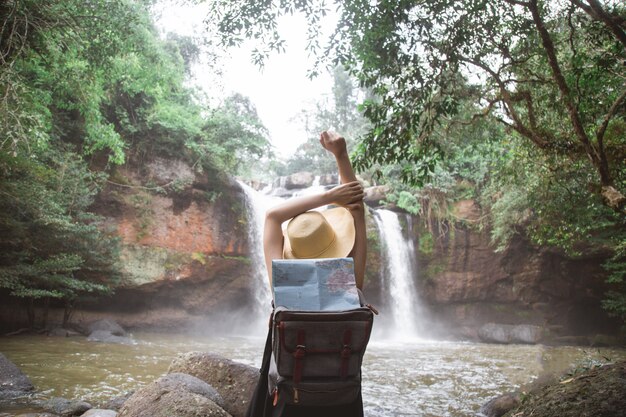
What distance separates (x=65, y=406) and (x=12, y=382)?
1138mm

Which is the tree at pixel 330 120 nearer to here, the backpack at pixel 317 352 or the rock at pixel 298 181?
the rock at pixel 298 181

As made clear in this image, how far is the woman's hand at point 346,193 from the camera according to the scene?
205 cm

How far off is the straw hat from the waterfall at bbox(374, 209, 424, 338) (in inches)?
620

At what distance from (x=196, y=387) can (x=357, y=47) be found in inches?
173

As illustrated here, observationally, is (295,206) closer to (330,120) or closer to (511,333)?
(511,333)

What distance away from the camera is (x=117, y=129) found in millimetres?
14766

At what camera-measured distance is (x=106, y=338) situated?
1095 centimetres

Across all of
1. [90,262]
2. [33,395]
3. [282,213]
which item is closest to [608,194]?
[282,213]

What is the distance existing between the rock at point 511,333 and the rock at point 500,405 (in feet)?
40.8

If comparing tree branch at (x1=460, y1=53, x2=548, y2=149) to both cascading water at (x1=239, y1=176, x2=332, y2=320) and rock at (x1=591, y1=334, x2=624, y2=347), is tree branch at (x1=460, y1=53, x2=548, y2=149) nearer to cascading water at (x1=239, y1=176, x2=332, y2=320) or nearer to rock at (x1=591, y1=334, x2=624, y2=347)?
cascading water at (x1=239, y1=176, x2=332, y2=320)

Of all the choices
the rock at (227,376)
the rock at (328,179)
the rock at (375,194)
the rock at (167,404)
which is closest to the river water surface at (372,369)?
the rock at (227,376)

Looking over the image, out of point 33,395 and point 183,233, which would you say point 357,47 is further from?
point 183,233

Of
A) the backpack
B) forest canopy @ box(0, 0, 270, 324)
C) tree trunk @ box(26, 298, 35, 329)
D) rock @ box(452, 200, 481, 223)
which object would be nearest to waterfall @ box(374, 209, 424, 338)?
rock @ box(452, 200, 481, 223)

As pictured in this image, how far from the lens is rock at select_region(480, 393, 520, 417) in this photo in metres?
5.55
